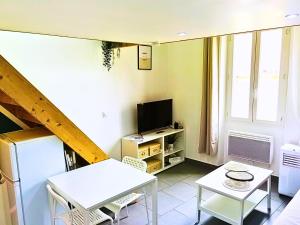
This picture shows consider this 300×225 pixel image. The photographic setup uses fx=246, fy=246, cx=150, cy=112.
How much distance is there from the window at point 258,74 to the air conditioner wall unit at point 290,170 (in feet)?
2.00

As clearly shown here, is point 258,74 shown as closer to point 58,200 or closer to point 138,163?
point 138,163

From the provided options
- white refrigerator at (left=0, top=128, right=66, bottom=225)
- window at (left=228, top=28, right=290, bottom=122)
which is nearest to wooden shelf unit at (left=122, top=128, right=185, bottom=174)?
window at (left=228, top=28, right=290, bottom=122)

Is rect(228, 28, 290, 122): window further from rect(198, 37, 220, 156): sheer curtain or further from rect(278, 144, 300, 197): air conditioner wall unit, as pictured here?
rect(278, 144, 300, 197): air conditioner wall unit

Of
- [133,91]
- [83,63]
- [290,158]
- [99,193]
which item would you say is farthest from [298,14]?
[133,91]

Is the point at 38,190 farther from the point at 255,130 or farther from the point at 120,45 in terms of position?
the point at 255,130

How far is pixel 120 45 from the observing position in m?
3.53

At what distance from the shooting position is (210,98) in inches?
160

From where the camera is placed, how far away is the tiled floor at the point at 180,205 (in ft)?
9.34

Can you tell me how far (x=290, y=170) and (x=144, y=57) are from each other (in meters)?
2.77

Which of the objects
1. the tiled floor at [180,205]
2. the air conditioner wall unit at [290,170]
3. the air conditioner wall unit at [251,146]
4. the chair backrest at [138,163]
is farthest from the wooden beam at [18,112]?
the air conditioner wall unit at [290,170]

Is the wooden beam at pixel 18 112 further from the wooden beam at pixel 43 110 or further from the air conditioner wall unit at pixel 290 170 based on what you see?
the air conditioner wall unit at pixel 290 170

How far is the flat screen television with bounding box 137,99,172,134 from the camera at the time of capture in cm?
400

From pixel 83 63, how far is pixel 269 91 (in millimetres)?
2754

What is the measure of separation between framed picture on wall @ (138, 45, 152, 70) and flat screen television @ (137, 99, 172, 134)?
0.66 m
